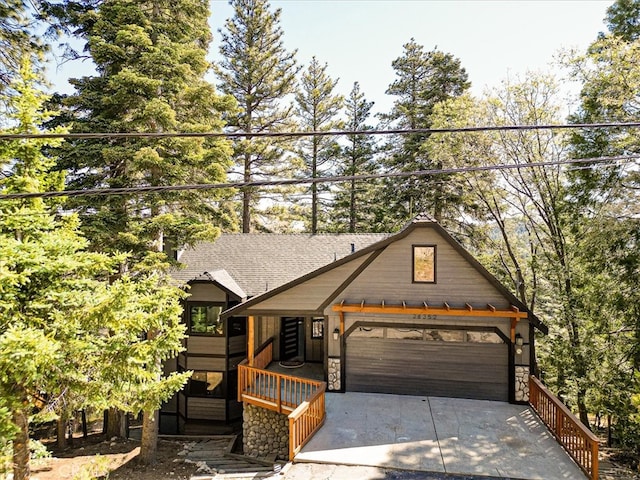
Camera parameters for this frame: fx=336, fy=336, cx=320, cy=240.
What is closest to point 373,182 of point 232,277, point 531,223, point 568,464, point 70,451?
point 531,223

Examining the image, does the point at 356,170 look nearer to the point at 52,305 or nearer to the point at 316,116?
the point at 316,116

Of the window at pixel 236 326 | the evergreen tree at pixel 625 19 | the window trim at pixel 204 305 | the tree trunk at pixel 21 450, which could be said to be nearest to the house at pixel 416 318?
the window trim at pixel 204 305

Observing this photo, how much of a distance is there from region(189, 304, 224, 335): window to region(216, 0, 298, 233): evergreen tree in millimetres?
10070

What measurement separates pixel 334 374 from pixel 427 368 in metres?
2.78

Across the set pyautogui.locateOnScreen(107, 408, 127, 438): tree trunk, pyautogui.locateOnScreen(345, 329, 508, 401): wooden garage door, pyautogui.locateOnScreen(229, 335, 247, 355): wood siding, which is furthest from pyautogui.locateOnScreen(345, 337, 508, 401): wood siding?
pyautogui.locateOnScreen(107, 408, 127, 438): tree trunk

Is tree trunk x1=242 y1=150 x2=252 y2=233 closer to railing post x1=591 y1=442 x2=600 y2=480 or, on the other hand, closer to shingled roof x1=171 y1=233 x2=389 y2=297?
shingled roof x1=171 y1=233 x2=389 y2=297

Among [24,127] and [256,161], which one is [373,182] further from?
[24,127]

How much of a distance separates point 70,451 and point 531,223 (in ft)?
65.8

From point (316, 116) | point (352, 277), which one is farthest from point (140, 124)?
point (316, 116)

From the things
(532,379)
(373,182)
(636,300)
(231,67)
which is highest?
(231,67)

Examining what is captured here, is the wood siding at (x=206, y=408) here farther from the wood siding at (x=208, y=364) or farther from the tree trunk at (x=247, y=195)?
the tree trunk at (x=247, y=195)

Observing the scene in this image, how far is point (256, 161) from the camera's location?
22.2 metres

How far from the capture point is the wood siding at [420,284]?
31.9 ft

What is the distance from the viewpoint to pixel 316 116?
2569 centimetres
